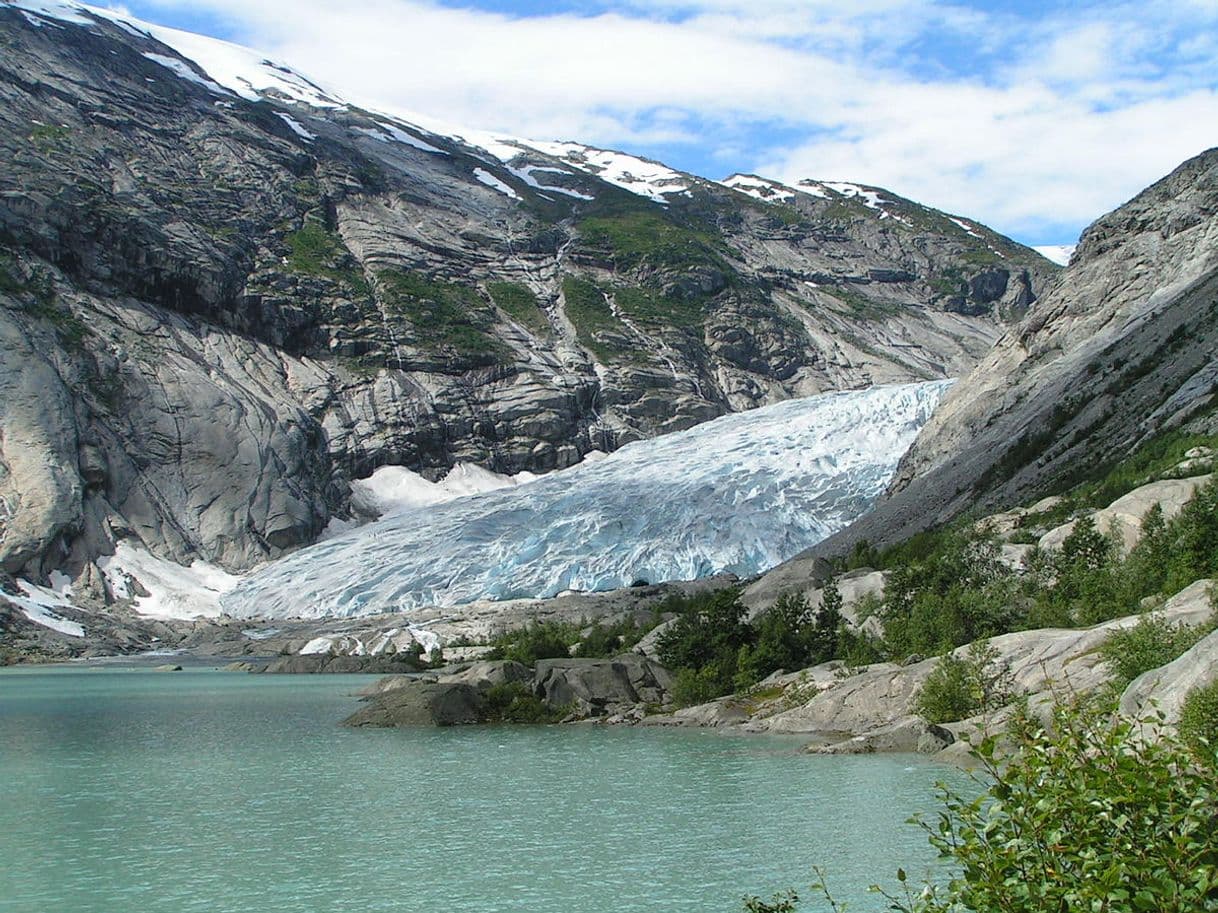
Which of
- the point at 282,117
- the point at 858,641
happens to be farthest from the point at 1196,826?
the point at 282,117

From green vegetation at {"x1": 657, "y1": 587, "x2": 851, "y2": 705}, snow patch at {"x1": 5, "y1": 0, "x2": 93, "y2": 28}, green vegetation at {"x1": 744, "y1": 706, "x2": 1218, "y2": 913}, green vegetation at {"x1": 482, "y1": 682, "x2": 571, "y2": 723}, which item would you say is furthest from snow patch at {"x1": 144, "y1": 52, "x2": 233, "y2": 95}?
green vegetation at {"x1": 744, "y1": 706, "x2": 1218, "y2": 913}

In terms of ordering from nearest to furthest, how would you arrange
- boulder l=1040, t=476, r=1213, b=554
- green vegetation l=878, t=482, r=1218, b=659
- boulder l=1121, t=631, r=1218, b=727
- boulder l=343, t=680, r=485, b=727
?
1. boulder l=1121, t=631, r=1218, b=727
2. green vegetation l=878, t=482, r=1218, b=659
3. boulder l=1040, t=476, r=1213, b=554
4. boulder l=343, t=680, r=485, b=727

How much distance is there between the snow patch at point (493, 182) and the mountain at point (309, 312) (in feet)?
2.28

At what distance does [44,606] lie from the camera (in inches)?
3479

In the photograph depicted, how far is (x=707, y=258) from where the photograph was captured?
171 meters

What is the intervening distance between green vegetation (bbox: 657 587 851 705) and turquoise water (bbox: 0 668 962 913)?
553cm

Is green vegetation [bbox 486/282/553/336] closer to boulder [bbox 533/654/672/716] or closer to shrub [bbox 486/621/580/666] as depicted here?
shrub [bbox 486/621/580/666]

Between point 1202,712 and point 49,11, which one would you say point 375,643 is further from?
point 49,11

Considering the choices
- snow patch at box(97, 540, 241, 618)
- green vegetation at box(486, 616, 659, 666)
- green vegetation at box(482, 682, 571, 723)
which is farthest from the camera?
snow patch at box(97, 540, 241, 618)

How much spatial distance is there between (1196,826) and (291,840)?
16.7m

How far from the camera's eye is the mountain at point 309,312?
108125mm

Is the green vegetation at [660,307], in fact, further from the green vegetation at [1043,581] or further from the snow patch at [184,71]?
the green vegetation at [1043,581]

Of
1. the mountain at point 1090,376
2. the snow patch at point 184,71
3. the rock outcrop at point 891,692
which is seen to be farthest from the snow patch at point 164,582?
the snow patch at point 184,71

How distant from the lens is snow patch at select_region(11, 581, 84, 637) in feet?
278
